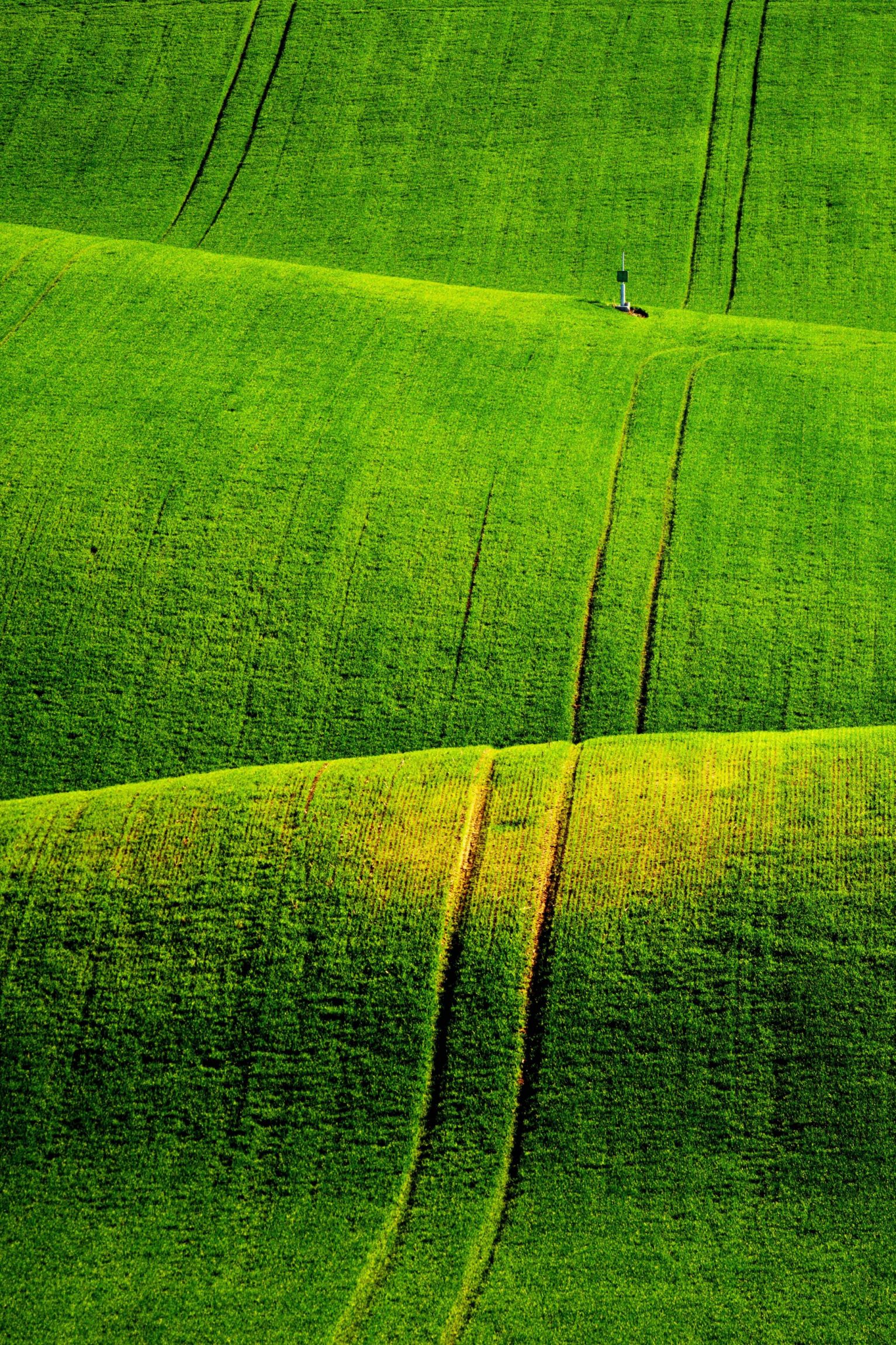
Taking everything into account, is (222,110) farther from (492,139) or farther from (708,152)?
(708,152)

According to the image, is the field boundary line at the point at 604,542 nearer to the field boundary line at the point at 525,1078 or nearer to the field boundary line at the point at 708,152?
the field boundary line at the point at 525,1078

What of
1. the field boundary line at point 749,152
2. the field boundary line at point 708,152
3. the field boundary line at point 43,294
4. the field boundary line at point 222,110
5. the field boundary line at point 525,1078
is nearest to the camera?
the field boundary line at point 525,1078

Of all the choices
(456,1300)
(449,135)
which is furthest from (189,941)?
(449,135)

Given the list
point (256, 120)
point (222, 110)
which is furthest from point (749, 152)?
point (222, 110)

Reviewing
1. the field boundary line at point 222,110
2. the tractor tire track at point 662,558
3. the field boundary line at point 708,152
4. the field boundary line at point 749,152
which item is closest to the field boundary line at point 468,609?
the tractor tire track at point 662,558

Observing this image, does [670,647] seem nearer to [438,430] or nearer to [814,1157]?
[438,430]

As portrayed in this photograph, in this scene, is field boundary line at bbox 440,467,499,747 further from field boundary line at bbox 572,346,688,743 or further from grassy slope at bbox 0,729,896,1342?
grassy slope at bbox 0,729,896,1342

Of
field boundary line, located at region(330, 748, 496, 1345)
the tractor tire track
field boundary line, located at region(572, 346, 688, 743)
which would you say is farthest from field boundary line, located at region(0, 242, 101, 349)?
field boundary line, located at region(330, 748, 496, 1345)
